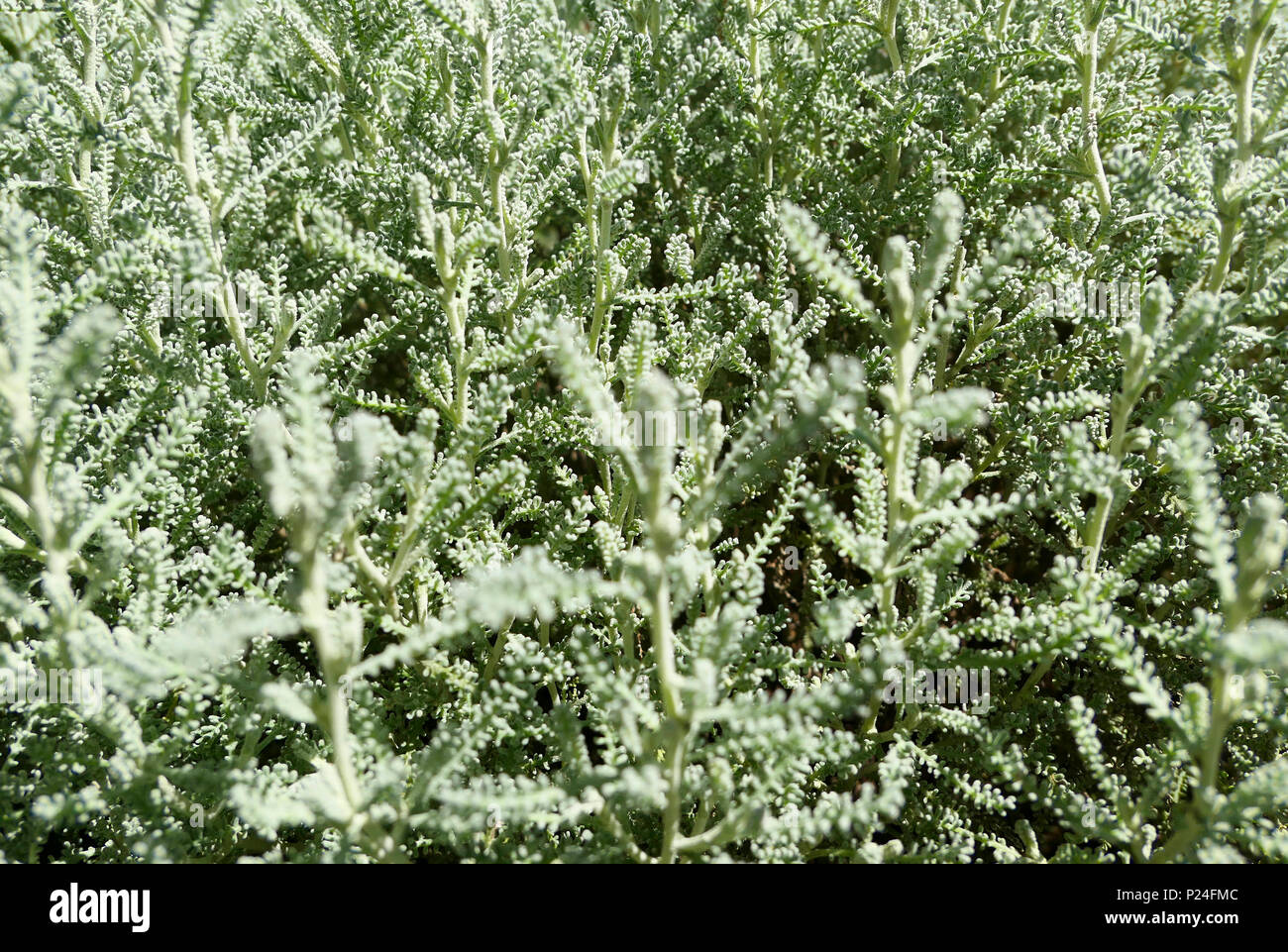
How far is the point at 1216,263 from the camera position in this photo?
2227 mm

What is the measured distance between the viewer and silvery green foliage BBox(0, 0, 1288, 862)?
5.51 feet

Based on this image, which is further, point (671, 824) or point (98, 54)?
point (98, 54)

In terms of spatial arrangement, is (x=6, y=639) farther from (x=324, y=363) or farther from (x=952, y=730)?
(x=952, y=730)

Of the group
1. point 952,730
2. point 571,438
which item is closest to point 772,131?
point 571,438

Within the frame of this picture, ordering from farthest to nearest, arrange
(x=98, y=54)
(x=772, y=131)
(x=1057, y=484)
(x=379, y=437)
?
(x=772, y=131) < (x=98, y=54) < (x=1057, y=484) < (x=379, y=437)

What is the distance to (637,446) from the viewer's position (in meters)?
1.95

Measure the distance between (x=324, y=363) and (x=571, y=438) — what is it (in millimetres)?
784

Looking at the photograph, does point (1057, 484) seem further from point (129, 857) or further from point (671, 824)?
point (129, 857)

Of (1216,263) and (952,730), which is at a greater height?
(1216,263)

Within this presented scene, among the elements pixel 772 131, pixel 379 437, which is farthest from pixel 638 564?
pixel 772 131

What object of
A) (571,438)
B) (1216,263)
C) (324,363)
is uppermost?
(1216,263)

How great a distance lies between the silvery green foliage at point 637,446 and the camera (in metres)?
1.68

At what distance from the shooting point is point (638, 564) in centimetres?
157

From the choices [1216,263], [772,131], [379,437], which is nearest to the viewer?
[379,437]
